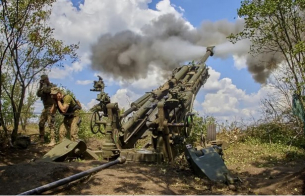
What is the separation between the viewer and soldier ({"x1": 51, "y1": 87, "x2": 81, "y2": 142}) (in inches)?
372

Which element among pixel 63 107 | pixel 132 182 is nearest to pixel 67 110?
pixel 63 107

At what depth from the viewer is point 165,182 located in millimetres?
6109

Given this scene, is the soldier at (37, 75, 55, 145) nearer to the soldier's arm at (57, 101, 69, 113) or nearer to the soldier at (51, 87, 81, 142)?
the soldier at (51, 87, 81, 142)

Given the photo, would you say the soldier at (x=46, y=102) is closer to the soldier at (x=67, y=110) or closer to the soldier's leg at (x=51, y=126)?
the soldier's leg at (x=51, y=126)

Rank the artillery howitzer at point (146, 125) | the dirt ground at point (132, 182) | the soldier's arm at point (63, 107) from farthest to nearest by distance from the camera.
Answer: the soldier's arm at point (63, 107)
the artillery howitzer at point (146, 125)
the dirt ground at point (132, 182)

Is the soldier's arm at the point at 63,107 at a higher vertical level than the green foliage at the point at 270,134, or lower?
higher

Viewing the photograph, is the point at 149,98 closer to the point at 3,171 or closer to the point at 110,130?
the point at 110,130

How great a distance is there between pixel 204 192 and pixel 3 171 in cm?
331

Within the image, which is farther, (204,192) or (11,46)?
(11,46)

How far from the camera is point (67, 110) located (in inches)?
382

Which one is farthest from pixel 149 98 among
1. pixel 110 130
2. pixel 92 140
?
pixel 92 140

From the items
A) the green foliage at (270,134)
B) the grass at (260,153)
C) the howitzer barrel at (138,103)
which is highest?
the howitzer barrel at (138,103)

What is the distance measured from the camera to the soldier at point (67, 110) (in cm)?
946

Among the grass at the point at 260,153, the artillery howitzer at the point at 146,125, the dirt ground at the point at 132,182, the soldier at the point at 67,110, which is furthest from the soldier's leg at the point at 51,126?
the grass at the point at 260,153
